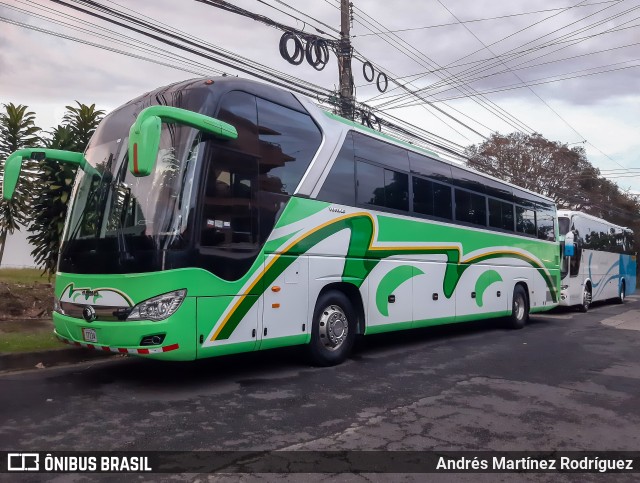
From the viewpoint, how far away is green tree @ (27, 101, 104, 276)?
10.9 metres

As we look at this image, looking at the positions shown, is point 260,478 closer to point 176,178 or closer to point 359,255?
point 176,178

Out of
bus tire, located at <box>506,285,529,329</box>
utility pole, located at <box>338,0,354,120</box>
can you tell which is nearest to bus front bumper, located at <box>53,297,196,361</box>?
bus tire, located at <box>506,285,529,329</box>

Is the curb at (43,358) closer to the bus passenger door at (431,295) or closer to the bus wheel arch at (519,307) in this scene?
the bus passenger door at (431,295)

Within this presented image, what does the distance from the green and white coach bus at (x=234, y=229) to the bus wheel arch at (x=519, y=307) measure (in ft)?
15.0

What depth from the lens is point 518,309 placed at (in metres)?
13.9

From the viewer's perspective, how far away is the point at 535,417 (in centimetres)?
564

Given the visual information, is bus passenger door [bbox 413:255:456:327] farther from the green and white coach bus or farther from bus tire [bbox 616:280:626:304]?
bus tire [bbox 616:280:626:304]

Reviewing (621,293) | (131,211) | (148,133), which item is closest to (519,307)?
(131,211)

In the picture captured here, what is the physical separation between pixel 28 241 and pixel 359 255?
23.5 feet

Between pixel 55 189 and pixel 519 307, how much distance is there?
1083 cm

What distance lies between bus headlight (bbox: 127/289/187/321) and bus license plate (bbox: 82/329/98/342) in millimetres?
557

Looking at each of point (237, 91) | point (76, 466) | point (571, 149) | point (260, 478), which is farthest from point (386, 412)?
point (571, 149)

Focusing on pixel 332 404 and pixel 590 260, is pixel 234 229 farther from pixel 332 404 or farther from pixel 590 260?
pixel 590 260

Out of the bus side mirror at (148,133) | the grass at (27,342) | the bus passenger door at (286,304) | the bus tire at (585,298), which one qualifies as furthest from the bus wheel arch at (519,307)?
the bus side mirror at (148,133)
